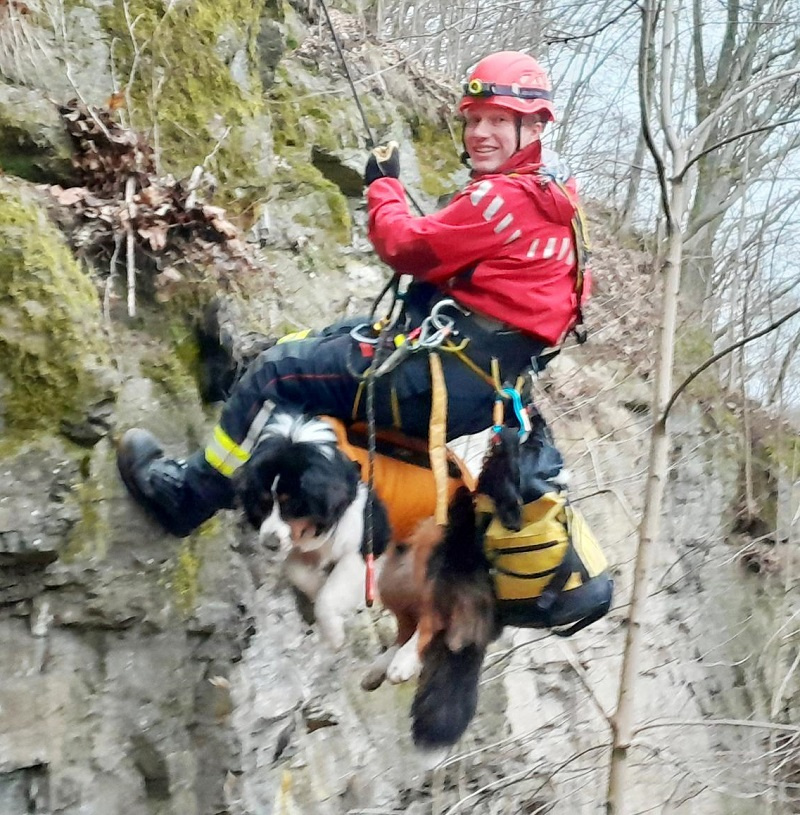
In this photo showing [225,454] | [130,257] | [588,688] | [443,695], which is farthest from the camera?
[588,688]

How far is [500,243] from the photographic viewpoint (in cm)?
234

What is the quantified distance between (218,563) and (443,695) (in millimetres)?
1016

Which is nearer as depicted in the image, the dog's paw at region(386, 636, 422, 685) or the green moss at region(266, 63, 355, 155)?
the dog's paw at region(386, 636, 422, 685)

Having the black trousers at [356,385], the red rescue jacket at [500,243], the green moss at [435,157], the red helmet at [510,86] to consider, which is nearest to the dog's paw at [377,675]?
the black trousers at [356,385]

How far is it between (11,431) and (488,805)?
3419 mm

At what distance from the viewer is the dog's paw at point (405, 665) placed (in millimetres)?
2346

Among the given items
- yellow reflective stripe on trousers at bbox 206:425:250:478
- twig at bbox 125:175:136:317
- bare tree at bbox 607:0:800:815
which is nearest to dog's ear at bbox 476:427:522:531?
yellow reflective stripe on trousers at bbox 206:425:250:478

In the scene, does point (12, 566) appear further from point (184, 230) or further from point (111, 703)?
point (184, 230)

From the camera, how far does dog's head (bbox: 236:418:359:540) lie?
2.11 m

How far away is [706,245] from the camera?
8.35 m

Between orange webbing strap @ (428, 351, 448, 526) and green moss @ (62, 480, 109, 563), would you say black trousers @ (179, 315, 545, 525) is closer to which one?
orange webbing strap @ (428, 351, 448, 526)

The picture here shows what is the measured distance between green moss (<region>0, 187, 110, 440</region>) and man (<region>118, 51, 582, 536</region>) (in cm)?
45

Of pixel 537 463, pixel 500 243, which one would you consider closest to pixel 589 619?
pixel 537 463

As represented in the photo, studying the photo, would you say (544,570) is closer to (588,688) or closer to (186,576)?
(588,688)
